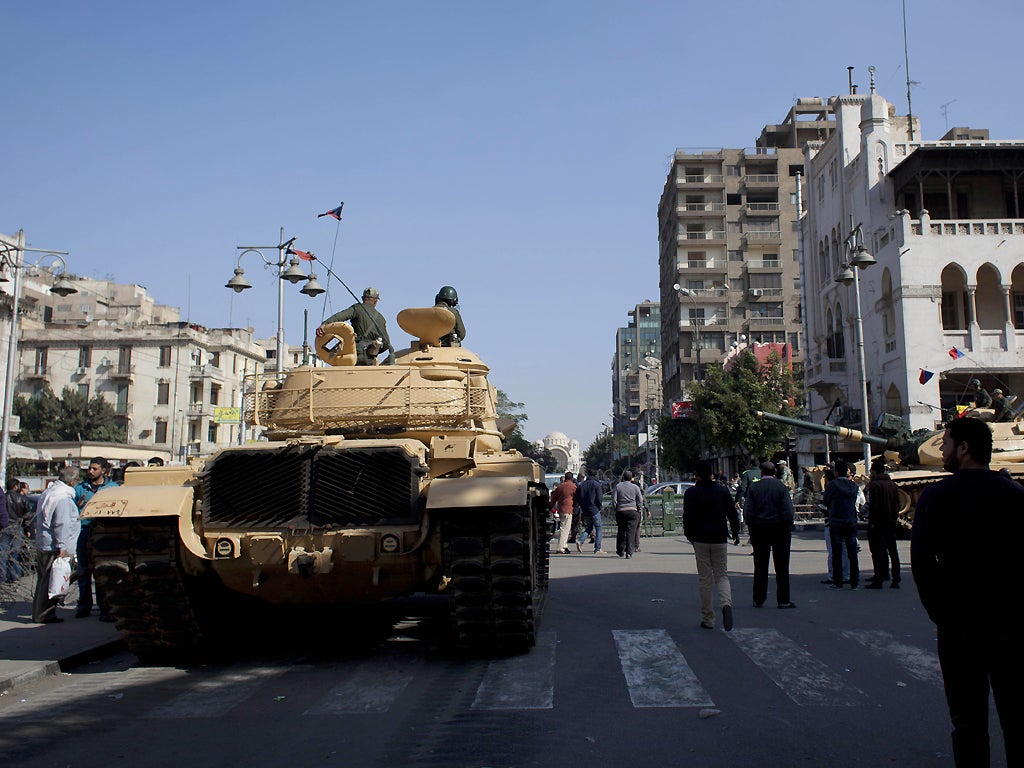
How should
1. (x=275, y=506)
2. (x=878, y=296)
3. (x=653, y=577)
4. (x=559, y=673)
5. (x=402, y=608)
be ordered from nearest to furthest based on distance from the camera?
(x=559, y=673), (x=275, y=506), (x=402, y=608), (x=653, y=577), (x=878, y=296)

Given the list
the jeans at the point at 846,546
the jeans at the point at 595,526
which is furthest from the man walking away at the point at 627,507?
the jeans at the point at 846,546

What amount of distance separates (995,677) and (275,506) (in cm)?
548

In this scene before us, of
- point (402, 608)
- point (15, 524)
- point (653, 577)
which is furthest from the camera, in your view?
point (653, 577)

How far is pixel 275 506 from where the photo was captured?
7.65 metres

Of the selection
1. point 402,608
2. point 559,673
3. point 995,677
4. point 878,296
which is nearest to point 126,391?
point 878,296

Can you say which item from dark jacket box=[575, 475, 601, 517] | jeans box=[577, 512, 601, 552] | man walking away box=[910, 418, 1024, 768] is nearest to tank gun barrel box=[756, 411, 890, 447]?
dark jacket box=[575, 475, 601, 517]

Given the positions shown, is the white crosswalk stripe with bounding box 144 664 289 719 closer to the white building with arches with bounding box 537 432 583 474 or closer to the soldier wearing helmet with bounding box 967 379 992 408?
the soldier wearing helmet with bounding box 967 379 992 408

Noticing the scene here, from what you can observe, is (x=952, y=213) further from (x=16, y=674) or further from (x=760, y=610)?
(x=16, y=674)

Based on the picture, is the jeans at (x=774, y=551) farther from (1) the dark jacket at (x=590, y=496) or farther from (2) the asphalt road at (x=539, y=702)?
(1) the dark jacket at (x=590, y=496)

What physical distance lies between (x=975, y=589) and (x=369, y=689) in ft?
14.2

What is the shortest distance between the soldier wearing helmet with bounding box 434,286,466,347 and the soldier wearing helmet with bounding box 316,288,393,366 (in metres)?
0.68

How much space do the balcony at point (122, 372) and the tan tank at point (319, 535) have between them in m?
52.1

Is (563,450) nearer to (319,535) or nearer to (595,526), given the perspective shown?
(595,526)

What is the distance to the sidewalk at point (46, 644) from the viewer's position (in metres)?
7.54
